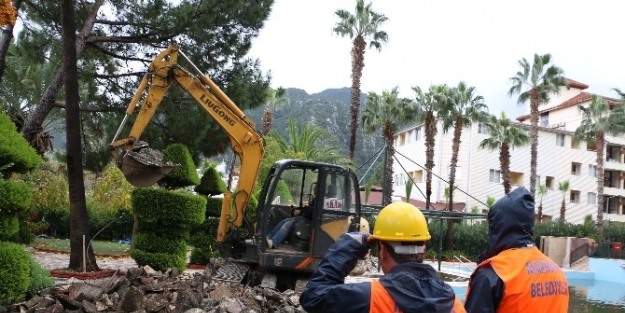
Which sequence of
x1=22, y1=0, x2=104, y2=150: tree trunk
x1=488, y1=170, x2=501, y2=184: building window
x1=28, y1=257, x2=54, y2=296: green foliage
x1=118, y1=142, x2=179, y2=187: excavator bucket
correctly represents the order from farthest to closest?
1. x1=488, y1=170, x2=501, y2=184: building window
2. x1=22, y1=0, x2=104, y2=150: tree trunk
3. x1=118, y1=142, x2=179, y2=187: excavator bucket
4. x1=28, y1=257, x2=54, y2=296: green foliage

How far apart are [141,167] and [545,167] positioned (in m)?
45.5

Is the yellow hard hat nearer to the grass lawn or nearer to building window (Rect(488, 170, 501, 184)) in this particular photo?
the grass lawn

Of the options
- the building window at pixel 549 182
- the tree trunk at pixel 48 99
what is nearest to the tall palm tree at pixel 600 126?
the building window at pixel 549 182

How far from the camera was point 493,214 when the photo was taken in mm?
3078

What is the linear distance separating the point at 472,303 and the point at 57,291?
21.8ft

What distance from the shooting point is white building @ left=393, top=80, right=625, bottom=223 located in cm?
4575

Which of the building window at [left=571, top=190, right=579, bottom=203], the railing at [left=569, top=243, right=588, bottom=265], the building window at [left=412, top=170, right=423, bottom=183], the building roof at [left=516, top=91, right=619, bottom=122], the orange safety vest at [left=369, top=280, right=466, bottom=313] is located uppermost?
the building roof at [left=516, top=91, right=619, bottom=122]

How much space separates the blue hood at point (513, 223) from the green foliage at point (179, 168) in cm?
1058

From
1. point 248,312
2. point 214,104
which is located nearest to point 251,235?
point 214,104

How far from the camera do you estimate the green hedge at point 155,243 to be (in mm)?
12570

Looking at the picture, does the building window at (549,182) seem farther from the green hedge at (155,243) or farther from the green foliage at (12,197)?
the green foliage at (12,197)

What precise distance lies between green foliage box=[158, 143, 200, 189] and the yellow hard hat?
10961mm

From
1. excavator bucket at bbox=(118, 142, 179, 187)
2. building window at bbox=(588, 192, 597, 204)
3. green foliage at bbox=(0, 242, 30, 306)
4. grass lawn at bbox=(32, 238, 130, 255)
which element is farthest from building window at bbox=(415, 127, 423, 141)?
green foliage at bbox=(0, 242, 30, 306)

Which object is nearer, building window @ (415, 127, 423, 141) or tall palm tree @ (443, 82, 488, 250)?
tall palm tree @ (443, 82, 488, 250)
